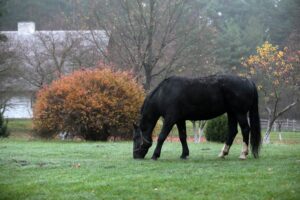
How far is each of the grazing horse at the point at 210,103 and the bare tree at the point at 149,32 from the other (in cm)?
1964

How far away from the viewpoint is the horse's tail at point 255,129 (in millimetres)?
11617

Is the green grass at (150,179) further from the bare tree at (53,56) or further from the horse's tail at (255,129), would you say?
the bare tree at (53,56)

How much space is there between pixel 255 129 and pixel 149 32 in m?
20.7

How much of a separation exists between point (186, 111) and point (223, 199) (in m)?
5.16

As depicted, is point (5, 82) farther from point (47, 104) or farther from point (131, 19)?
point (47, 104)

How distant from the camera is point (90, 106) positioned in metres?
22.2

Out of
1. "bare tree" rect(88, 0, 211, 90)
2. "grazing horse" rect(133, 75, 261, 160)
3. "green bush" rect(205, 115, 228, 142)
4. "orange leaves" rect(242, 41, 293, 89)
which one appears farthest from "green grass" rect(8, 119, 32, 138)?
"grazing horse" rect(133, 75, 261, 160)

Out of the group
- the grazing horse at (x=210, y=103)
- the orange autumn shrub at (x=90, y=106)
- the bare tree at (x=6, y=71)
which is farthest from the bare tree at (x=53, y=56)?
the grazing horse at (x=210, y=103)

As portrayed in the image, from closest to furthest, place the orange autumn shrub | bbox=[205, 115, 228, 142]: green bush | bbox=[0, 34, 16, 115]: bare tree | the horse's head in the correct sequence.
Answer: the horse's head → bbox=[205, 115, 228, 142]: green bush → the orange autumn shrub → bbox=[0, 34, 16, 115]: bare tree

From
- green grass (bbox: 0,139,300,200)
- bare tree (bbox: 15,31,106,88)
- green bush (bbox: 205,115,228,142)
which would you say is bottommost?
green grass (bbox: 0,139,300,200)

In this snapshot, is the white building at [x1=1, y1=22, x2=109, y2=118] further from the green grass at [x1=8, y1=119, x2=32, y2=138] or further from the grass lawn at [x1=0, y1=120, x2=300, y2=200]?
the grass lawn at [x1=0, y1=120, x2=300, y2=200]

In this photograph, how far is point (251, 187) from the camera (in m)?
7.28

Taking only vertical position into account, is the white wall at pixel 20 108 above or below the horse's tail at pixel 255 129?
above

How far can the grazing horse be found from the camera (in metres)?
11.5
